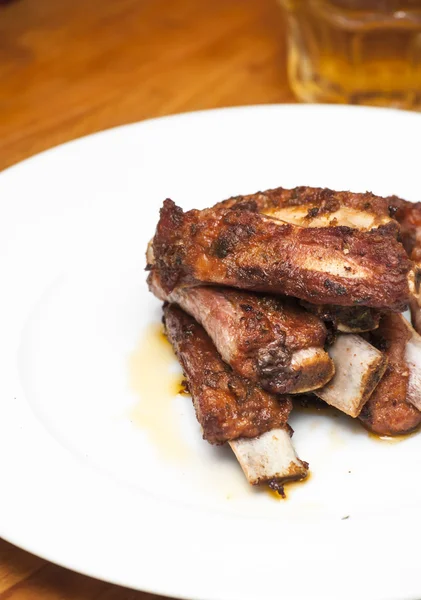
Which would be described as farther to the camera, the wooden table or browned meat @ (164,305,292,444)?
the wooden table

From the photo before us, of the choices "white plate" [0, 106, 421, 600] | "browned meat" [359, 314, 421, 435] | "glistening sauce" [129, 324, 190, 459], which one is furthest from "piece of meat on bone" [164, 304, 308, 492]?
"browned meat" [359, 314, 421, 435]

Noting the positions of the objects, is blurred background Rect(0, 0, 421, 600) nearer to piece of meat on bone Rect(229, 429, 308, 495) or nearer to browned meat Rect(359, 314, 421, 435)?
browned meat Rect(359, 314, 421, 435)

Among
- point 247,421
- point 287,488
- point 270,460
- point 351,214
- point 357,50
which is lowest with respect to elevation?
point 287,488

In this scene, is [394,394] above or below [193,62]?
below

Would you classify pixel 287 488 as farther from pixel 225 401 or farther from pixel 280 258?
pixel 280 258

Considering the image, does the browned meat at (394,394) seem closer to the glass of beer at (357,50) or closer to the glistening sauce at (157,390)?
the glistening sauce at (157,390)

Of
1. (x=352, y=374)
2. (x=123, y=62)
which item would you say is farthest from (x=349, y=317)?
(x=123, y=62)

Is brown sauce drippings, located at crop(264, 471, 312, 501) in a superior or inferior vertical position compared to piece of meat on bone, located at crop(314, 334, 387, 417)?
inferior
